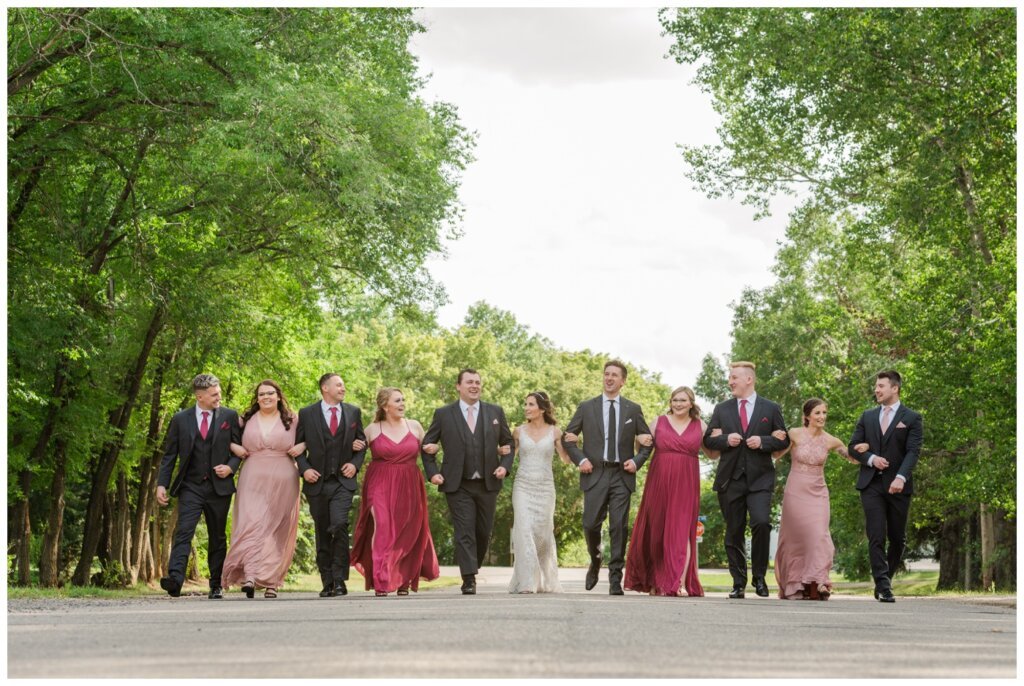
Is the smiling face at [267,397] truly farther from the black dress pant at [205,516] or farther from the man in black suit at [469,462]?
the man in black suit at [469,462]

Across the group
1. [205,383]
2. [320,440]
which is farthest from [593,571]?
[205,383]

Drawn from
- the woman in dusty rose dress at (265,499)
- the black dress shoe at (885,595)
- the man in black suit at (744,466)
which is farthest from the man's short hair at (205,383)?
the black dress shoe at (885,595)

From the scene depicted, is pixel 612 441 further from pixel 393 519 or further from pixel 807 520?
pixel 393 519

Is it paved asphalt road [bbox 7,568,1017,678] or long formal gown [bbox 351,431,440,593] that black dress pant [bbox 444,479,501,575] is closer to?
long formal gown [bbox 351,431,440,593]

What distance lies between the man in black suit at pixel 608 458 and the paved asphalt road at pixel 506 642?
3340mm

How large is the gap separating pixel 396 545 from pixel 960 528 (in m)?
29.8

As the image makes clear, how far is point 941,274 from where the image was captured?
32.0 metres

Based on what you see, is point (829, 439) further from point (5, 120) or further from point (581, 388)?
point (581, 388)

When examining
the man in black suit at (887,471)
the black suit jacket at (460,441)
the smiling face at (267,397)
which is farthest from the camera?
the black suit jacket at (460,441)

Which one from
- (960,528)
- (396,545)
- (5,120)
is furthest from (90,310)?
(960,528)

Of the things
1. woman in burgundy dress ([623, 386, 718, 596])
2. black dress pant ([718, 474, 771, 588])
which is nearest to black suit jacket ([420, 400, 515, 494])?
woman in burgundy dress ([623, 386, 718, 596])

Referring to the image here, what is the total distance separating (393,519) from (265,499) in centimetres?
137

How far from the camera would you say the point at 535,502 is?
1593 cm

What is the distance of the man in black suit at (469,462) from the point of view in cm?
1562
